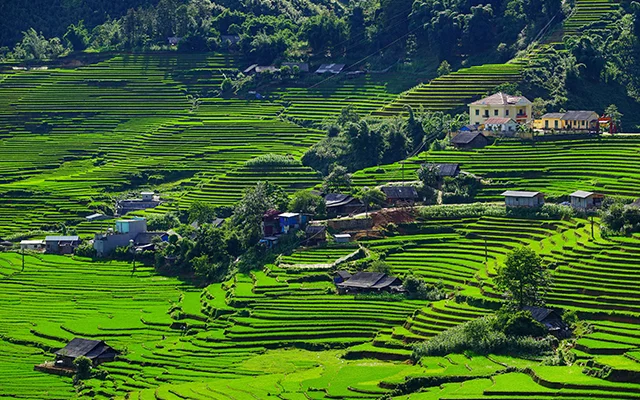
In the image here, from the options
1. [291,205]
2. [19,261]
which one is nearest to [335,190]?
[291,205]

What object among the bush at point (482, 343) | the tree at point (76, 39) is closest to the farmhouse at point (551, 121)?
the bush at point (482, 343)

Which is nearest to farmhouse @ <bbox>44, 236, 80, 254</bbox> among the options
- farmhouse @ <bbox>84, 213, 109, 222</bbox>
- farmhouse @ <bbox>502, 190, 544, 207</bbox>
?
farmhouse @ <bbox>84, 213, 109, 222</bbox>

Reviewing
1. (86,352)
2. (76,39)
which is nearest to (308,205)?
(86,352)

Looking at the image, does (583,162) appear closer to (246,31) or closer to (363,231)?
(363,231)

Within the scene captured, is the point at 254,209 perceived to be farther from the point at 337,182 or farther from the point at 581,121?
the point at 581,121

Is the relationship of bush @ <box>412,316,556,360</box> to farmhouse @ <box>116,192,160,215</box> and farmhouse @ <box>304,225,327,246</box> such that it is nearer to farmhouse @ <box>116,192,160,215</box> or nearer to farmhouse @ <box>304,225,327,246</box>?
farmhouse @ <box>304,225,327,246</box>

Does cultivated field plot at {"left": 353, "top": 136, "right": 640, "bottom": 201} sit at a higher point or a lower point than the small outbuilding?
higher

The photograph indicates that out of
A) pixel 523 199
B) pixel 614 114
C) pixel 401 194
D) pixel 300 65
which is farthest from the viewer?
pixel 300 65
